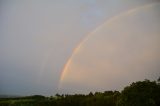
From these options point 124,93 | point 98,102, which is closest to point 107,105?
point 98,102

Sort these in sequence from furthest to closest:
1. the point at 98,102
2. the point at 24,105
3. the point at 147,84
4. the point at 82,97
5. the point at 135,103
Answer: the point at 82,97, the point at 98,102, the point at 24,105, the point at 147,84, the point at 135,103

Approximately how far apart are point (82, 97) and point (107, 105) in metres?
4.67

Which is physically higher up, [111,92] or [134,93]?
[111,92]

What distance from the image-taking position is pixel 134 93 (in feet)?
86.9

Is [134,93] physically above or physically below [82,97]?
below

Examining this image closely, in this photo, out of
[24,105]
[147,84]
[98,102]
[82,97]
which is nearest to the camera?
[147,84]

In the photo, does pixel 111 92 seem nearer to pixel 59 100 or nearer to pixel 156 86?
pixel 59 100

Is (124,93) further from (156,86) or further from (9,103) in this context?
(9,103)

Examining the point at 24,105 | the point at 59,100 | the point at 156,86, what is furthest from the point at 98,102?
the point at 156,86

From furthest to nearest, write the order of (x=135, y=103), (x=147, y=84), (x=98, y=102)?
(x=98, y=102) < (x=147, y=84) < (x=135, y=103)

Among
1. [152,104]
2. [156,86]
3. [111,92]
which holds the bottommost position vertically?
[152,104]

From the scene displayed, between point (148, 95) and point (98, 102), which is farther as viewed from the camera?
point (98, 102)

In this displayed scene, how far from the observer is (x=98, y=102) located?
39031 mm

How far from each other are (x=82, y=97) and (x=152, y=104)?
16.6 metres
